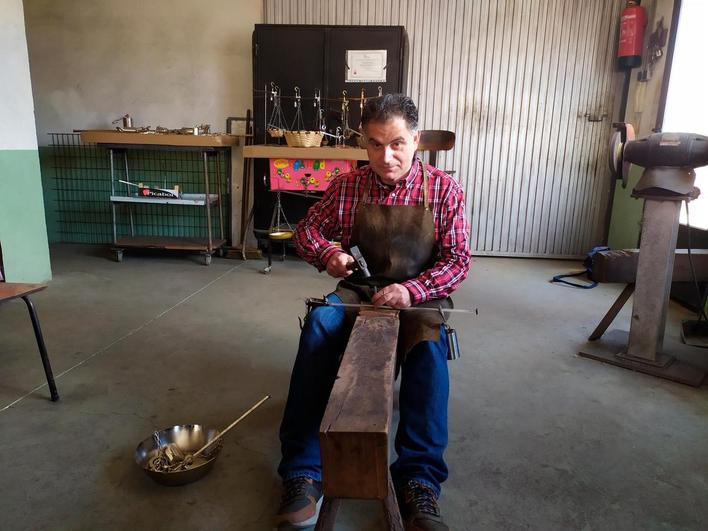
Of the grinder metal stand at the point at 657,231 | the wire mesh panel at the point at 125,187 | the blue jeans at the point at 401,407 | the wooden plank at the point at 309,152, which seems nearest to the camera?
the blue jeans at the point at 401,407

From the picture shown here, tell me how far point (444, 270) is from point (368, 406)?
820mm

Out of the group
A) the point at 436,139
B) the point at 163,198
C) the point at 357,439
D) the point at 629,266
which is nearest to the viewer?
the point at 357,439

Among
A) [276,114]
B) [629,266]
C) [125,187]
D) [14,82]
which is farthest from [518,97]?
[14,82]

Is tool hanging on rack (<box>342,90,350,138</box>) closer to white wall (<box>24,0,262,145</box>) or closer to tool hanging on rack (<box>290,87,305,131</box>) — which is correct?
tool hanging on rack (<box>290,87,305,131</box>)

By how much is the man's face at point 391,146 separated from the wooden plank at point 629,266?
1.70 metres

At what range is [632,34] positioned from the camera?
16.2 ft

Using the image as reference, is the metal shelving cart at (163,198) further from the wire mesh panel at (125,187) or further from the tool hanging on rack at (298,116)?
the tool hanging on rack at (298,116)

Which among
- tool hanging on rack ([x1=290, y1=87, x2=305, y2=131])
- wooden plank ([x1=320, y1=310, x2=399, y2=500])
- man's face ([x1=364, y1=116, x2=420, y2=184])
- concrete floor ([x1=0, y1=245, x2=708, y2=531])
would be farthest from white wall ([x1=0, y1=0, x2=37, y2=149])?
wooden plank ([x1=320, y1=310, x2=399, y2=500])

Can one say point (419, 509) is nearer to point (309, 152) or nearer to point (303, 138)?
point (309, 152)

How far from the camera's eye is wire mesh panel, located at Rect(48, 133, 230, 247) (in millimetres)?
5758

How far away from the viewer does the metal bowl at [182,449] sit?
69.1 inches

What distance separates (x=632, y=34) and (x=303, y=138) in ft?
10.7

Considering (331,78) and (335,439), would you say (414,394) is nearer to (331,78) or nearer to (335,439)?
(335,439)

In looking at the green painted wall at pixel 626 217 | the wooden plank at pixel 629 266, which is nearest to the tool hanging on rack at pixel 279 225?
the wooden plank at pixel 629 266
